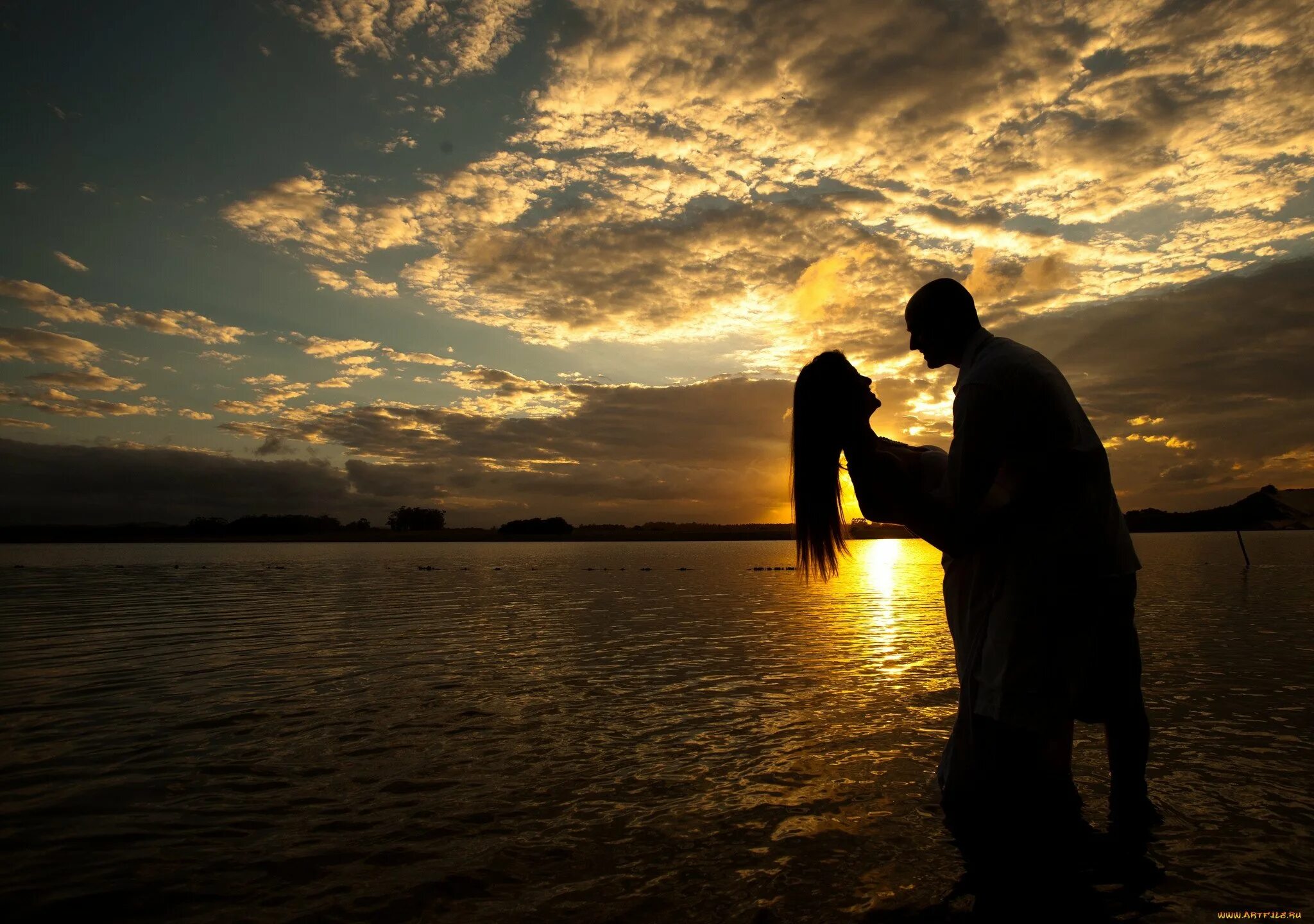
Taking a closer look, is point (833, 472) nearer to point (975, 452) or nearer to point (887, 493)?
point (887, 493)

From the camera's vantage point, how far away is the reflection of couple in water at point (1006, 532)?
12.5 ft

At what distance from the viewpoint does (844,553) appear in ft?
13.5

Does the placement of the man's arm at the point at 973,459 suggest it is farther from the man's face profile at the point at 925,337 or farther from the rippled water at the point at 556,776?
the rippled water at the point at 556,776

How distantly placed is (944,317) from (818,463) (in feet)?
4.16

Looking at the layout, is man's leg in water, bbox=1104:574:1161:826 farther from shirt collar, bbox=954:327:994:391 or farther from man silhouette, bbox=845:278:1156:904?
shirt collar, bbox=954:327:994:391

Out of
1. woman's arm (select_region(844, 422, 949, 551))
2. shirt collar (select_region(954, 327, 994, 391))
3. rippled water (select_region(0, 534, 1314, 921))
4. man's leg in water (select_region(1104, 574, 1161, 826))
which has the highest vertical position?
shirt collar (select_region(954, 327, 994, 391))

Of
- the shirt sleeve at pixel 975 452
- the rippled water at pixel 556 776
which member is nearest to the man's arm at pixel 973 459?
the shirt sleeve at pixel 975 452

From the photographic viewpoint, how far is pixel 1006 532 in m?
3.96

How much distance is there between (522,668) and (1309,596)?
33.8m

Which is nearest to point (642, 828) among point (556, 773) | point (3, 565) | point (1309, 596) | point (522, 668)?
point (556, 773)

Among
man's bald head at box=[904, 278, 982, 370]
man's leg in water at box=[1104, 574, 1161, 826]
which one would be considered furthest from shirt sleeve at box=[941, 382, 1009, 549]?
man's leg in water at box=[1104, 574, 1161, 826]

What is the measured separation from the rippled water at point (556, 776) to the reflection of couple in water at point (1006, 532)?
1.49 metres

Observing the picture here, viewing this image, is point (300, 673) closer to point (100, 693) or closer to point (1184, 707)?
point (100, 693)

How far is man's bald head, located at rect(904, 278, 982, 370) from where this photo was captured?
433 cm
